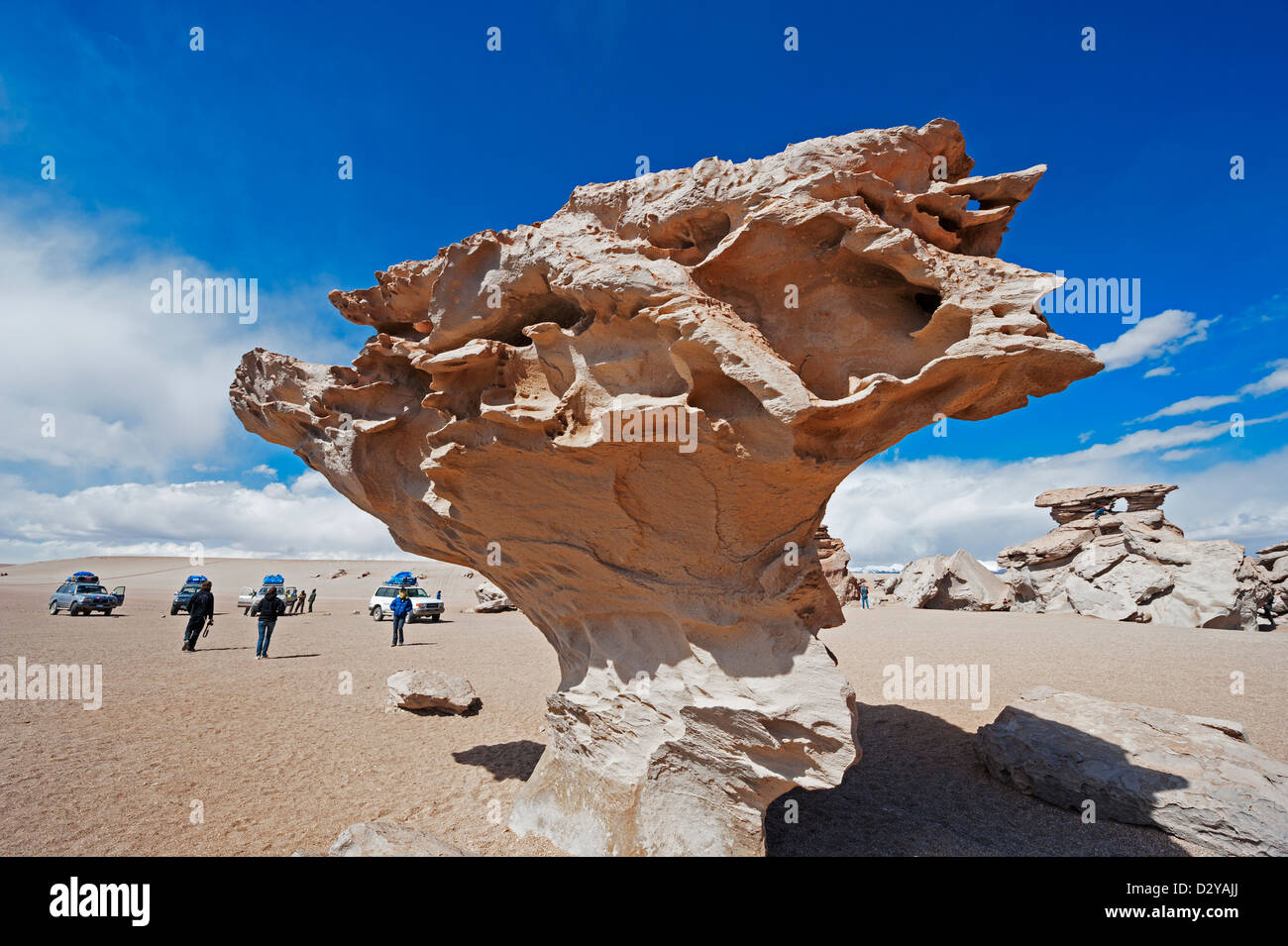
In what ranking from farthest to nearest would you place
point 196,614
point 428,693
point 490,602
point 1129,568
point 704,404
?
point 490,602 < point 1129,568 < point 196,614 < point 428,693 < point 704,404

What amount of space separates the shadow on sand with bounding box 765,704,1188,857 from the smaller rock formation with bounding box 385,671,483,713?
20.7 feet

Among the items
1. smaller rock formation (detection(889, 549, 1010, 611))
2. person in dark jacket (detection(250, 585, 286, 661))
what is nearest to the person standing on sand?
person in dark jacket (detection(250, 585, 286, 661))

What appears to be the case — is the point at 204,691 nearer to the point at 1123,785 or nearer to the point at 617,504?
the point at 617,504

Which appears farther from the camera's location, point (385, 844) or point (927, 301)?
point (927, 301)

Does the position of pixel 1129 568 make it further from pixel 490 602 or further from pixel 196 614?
pixel 196 614

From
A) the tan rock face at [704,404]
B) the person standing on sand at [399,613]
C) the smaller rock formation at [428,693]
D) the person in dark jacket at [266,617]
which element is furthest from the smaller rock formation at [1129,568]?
the person in dark jacket at [266,617]

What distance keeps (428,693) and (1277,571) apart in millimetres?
30898

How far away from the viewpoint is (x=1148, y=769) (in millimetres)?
6137

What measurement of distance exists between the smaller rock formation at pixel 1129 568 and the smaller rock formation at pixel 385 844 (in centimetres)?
2256

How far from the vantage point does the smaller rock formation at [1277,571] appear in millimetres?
20109

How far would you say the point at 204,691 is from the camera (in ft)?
36.1

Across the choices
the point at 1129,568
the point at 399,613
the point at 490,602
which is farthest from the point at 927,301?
the point at 490,602

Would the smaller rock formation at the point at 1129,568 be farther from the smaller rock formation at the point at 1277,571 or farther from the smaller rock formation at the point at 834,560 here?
the smaller rock formation at the point at 834,560
